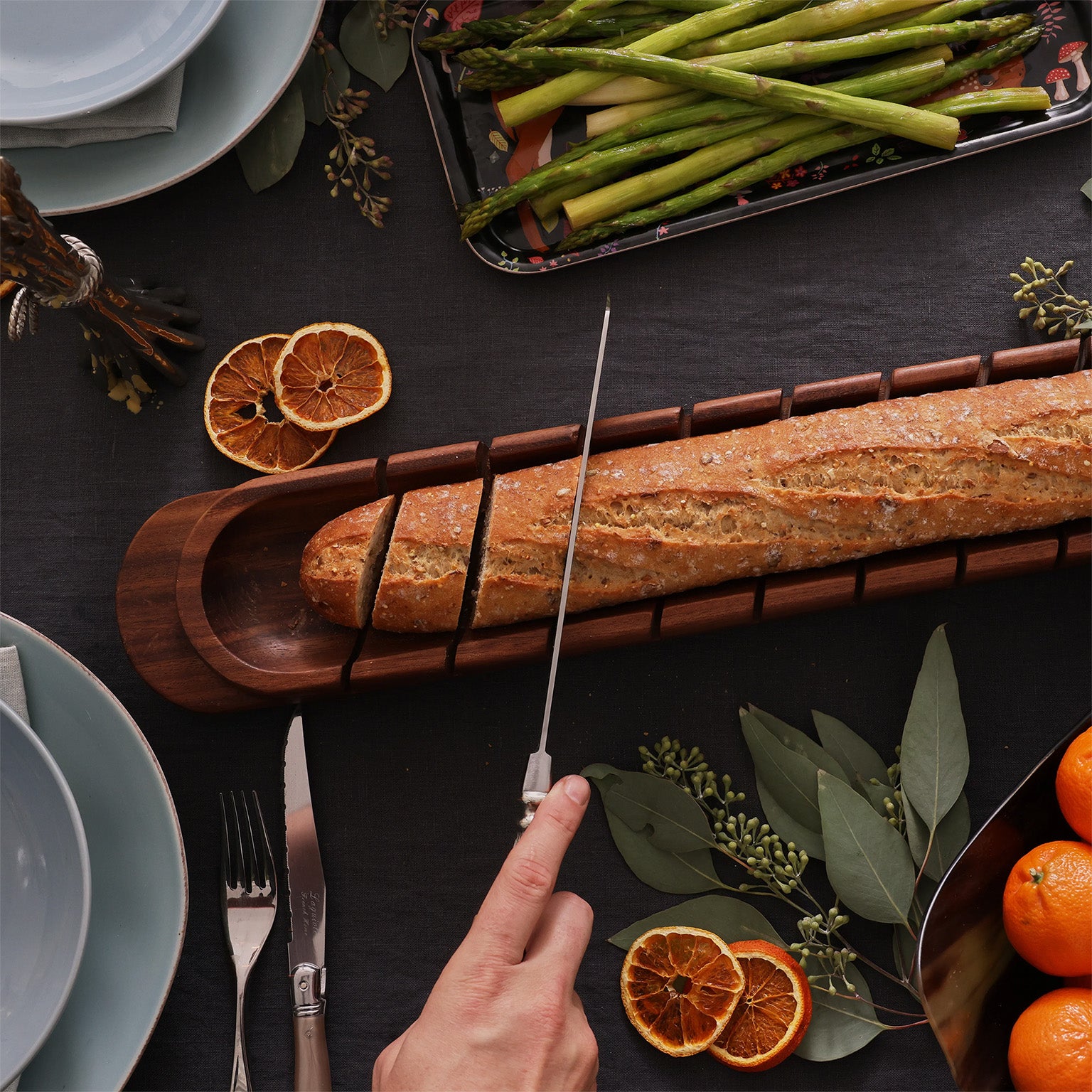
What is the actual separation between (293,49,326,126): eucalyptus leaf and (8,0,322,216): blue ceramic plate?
0.15 meters

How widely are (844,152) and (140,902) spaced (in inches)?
98.1

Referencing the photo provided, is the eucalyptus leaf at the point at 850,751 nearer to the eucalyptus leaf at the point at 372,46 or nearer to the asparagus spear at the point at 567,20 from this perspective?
the asparagus spear at the point at 567,20

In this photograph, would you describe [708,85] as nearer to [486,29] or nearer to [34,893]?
[486,29]

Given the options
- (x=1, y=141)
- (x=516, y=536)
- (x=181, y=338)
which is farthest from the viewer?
(x=181, y=338)

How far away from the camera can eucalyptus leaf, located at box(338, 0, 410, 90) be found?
2273mm

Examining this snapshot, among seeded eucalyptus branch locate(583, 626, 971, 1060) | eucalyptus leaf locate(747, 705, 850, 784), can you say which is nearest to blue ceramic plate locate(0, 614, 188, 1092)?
seeded eucalyptus branch locate(583, 626, 971, 1060)

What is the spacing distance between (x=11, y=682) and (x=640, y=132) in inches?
78.0

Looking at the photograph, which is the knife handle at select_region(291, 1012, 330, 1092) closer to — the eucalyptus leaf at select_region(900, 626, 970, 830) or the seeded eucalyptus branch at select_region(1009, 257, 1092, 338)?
the eucalyptus leaf at select_region(900, 626, 970, 830)

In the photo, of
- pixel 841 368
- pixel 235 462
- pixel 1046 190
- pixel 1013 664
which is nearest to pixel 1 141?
pixel 235 462

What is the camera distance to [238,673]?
196 cm

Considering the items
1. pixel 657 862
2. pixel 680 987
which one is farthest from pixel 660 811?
pixel 680 987

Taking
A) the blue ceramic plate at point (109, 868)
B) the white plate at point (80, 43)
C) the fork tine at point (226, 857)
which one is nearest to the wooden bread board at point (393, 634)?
the blue ceramic plate at point (109, 868)

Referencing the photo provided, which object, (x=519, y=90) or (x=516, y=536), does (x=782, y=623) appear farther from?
(x=519, y=90)

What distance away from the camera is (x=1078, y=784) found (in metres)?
1.79
